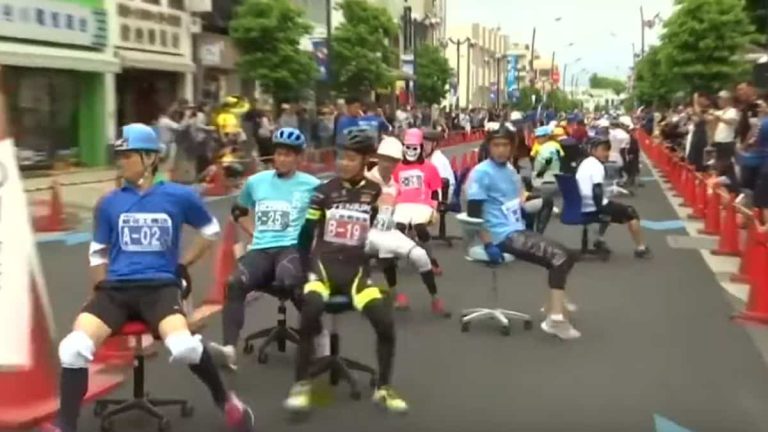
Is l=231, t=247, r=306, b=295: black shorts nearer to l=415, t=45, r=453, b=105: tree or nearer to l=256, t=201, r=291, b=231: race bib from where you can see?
l=256, t=201, r=291, b=231: race bib

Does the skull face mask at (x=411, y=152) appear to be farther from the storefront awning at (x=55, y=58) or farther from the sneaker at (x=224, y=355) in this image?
the storefront awning at (x=55, y=58)

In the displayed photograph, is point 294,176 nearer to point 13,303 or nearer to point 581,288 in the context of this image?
point 13,303

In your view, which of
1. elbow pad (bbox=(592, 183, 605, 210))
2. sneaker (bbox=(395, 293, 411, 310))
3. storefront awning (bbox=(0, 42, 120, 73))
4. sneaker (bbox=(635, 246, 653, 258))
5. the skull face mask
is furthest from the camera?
storefront awning (bbox=(0, 42, 120, 73))

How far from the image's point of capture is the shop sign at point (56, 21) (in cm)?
2878

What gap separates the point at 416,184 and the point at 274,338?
163 inches

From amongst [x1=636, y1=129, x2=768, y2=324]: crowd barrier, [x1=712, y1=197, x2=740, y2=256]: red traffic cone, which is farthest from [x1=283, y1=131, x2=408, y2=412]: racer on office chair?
[x1=712, y1=197, x2=740, y2=256]: red traffic cone

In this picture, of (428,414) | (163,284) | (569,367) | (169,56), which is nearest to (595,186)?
(569,367)

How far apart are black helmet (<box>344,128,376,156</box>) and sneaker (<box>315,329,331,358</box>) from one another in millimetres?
1303

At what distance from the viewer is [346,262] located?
759 centimetres

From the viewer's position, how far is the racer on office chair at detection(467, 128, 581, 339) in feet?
32.9

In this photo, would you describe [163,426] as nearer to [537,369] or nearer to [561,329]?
[537,369]

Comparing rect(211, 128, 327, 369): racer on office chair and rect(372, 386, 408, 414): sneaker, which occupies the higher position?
rect(211, 128, 327, 369): racer on office chair

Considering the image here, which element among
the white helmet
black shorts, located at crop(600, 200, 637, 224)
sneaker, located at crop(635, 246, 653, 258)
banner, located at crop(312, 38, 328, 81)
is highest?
banner, located at crop(312, 38, 328, 81)

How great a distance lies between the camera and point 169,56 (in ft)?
125
